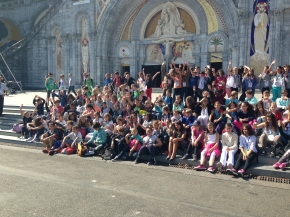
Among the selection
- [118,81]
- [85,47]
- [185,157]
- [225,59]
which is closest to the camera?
[185,157]

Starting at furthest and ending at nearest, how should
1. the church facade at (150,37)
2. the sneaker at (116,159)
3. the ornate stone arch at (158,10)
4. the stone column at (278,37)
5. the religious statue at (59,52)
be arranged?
the religious statue at (59,52), the ornate stone arch at (158,10), the church facade at (150,37), the stone column at (278,37), the sneaker at (116,159)

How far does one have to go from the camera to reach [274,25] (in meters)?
17.9

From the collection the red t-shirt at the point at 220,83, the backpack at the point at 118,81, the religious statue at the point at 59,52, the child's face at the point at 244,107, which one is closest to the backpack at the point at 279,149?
the child's face at the point at 244,107

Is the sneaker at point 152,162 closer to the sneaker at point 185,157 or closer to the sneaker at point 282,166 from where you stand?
the sneaker at point 185,157

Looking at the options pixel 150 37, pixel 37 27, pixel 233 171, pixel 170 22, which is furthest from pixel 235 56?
A: pixel 37 27

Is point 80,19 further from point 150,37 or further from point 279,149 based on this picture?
point 279,149

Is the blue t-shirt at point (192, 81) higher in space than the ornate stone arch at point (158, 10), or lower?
lower

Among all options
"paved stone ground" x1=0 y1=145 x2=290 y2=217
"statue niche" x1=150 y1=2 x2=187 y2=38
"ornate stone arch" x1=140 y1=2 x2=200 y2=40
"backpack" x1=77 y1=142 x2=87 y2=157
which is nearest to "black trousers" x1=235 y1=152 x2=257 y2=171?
"paved stone ground" x1=0 y1=145 x2=290 y2=217

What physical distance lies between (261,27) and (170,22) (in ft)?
22.8

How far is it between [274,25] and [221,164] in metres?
13.0

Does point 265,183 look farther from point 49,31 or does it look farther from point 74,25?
point 49,31

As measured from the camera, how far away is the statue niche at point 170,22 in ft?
74.4

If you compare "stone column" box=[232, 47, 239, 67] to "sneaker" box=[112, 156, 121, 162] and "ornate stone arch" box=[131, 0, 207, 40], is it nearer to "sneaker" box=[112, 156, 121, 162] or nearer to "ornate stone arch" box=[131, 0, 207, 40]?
"ornate stone arch" box=[131, 0, 207, 40]

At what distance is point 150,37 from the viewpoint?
24141mm
